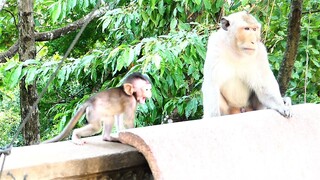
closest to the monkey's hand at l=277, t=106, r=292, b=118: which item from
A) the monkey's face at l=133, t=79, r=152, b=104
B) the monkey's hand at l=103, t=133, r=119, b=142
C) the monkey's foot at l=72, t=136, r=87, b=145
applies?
the monkey's face at l=133, t=79, r=152, b=104

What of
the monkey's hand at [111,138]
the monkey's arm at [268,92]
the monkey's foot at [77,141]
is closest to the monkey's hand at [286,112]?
the monkey's arm at [268,92]

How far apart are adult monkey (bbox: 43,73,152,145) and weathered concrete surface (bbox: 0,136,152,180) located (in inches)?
19.3

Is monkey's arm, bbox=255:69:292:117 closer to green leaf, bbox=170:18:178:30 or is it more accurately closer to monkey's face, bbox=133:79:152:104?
monkey's face, bbox=133:79:152:104

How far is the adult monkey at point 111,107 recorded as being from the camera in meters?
2.84

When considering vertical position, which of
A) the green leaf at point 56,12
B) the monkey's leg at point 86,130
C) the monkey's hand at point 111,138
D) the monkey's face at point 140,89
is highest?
the green leaf at point 56,12

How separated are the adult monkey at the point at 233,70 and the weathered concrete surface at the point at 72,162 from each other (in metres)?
1.42

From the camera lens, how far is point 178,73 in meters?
4.11

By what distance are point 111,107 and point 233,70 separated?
44.5 inches

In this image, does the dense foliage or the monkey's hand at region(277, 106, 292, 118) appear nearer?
the monkey's hand at region(277, 106, 292, 118)

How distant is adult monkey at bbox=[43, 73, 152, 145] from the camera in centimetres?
284

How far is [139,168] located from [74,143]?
0.39 meters

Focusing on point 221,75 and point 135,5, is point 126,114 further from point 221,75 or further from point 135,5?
point 135,5

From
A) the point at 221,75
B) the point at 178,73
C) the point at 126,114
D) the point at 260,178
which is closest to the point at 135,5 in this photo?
the point at 178,73

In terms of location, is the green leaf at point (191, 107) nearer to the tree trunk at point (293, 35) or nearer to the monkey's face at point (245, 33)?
the tree trunk at point (293, 35)
